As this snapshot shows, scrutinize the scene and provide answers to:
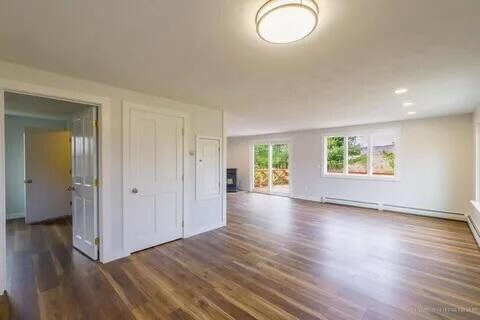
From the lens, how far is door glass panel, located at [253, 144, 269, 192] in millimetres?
9391

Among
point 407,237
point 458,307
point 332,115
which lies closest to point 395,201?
point 407,237

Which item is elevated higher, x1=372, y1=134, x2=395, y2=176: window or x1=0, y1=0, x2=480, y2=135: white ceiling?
x1=0, y1=0, x2=480, y2=135: white ceiling

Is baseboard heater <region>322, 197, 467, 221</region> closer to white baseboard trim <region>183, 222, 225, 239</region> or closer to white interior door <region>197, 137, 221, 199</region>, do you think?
white baseboard trim <region>183, 222, 225, 239</region>

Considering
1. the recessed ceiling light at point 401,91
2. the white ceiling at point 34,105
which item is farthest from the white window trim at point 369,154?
the white ceiling at point 34,105

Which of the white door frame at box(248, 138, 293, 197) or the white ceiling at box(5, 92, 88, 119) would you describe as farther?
the white door frame at box(248, 138, 293, 197)

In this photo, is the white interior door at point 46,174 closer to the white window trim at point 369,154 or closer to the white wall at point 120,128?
the white wall at point 120,128

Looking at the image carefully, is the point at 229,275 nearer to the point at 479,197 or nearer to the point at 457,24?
the point at 457,24

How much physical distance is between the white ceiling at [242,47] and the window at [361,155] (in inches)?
107

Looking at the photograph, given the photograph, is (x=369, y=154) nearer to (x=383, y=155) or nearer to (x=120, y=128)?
(x=383, y=155)

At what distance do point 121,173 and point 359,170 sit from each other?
6177 mm

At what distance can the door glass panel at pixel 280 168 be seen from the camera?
8.73m

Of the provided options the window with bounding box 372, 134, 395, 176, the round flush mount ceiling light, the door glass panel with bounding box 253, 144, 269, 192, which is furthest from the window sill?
the round flush mount ceiling light

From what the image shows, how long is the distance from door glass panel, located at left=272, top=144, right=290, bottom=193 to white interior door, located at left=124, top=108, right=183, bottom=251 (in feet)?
18.2

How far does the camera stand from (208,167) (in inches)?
173
